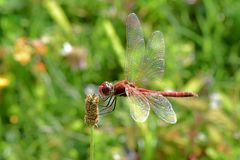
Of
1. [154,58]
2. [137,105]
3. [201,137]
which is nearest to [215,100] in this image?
[201,137]

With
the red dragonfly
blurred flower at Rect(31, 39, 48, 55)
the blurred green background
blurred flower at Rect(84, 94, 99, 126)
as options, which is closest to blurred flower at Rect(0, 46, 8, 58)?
Answer: the blurred green background

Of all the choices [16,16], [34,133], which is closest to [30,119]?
[34,133]

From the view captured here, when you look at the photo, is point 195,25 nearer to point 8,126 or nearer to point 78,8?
point 78,8

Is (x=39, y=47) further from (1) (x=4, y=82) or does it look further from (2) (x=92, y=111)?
(2) (x=92, y=111)

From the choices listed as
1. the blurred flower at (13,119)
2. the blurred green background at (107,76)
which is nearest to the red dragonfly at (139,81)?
the blurred green background at (107,76)

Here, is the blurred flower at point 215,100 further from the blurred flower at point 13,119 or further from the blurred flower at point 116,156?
the blurred flower at point 13,119

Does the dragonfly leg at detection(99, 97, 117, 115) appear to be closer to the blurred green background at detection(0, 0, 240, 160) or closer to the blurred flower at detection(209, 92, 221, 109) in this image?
the blurred green background at detection(0, 0, 240, 160)

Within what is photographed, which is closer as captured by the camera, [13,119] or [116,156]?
[116,156]
